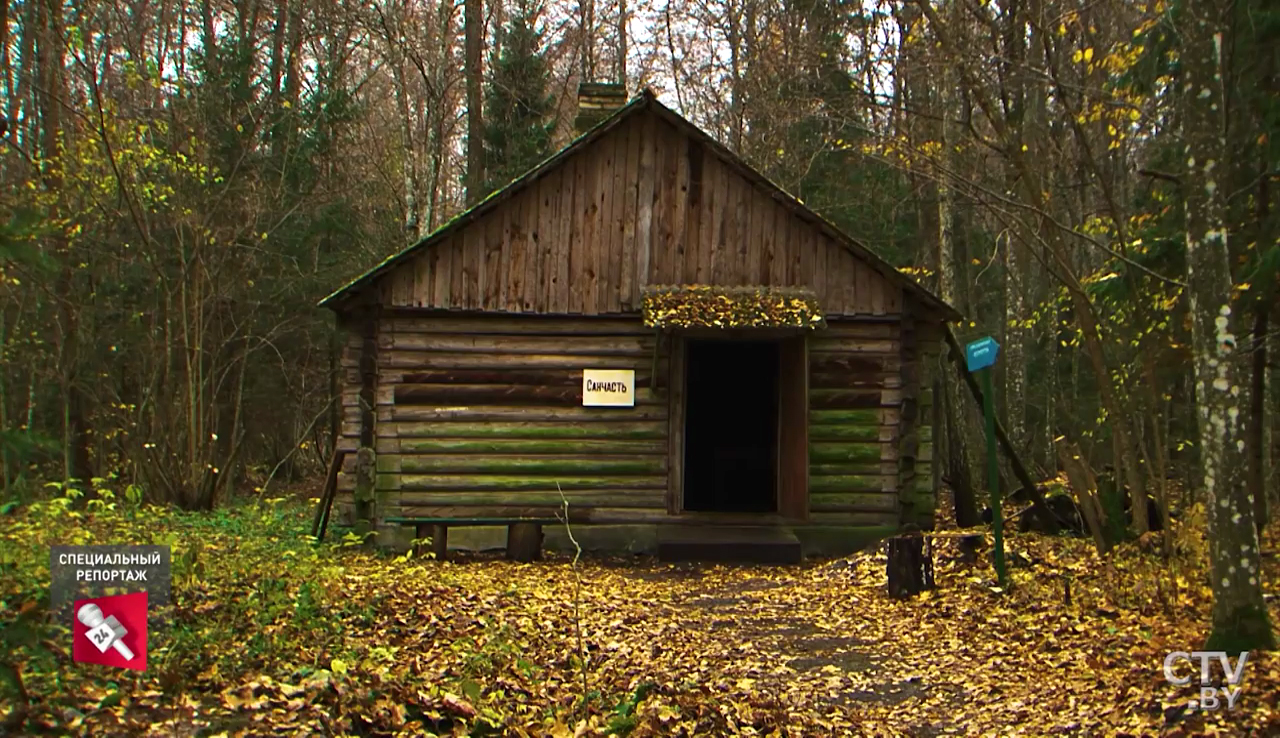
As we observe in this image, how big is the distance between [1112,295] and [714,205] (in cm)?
523

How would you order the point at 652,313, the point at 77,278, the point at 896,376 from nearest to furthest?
1. the point at 652,313
2. the point at 896,376
3. the point at 77,278

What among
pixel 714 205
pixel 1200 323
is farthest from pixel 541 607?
pixel 714 205

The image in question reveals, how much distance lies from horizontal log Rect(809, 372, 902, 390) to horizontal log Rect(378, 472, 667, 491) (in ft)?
8.22

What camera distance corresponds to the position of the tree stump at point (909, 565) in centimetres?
1027

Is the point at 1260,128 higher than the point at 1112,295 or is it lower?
higher

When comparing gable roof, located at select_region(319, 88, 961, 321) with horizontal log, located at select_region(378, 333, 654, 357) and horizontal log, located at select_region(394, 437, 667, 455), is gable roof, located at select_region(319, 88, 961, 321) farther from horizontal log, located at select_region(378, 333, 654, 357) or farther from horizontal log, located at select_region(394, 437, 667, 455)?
horizontal log, located at select_region(394, 437, 667, 455)

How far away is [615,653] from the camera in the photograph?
7848 mm

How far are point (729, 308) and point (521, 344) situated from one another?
9.38 ft

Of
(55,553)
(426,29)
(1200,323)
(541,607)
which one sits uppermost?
(426,29)

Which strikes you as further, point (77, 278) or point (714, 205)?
point (77, 278)

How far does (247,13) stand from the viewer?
2206cm

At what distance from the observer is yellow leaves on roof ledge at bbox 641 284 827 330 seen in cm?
1292

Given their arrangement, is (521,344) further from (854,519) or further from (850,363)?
(854,519)

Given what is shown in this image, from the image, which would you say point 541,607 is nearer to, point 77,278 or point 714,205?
point 714,205
